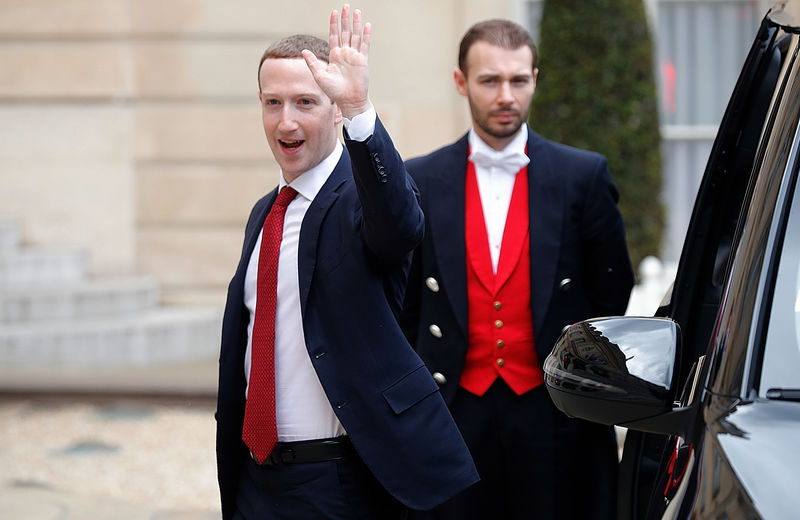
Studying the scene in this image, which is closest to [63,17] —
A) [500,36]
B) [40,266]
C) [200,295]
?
[40,266]

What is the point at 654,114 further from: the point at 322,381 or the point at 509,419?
the point at 322,381

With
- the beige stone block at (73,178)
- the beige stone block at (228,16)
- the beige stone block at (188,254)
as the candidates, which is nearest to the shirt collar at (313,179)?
the beige stone block at (228,16)

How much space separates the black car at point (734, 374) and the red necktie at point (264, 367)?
2.78 feet

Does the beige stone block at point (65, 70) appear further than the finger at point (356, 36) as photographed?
Yes

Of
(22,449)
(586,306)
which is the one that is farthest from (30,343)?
(586,306)

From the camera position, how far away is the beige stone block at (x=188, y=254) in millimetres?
9492

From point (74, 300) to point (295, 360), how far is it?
20.7 feet

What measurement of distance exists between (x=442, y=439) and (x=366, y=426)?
0.18 metres

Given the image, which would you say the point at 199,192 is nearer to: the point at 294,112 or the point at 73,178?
the point at 73,178

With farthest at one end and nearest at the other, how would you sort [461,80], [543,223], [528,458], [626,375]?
1. [461,80]
2. [543,223]
3. [528,458]
4. [626,375]

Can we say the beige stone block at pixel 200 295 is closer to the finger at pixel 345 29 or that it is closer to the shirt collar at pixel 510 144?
the shirt collar at pixel 510 144

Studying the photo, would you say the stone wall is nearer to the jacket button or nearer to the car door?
the jacket button

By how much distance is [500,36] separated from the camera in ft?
12.0

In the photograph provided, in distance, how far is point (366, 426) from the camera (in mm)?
2604
